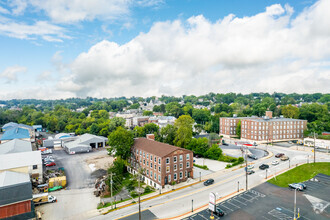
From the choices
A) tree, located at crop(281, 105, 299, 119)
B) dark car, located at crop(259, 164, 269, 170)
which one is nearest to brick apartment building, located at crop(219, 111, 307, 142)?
tree, located at crop(281, 105, 299, 119)

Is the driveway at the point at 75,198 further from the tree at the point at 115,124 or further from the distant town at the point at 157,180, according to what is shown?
the tree at the point at 115,124

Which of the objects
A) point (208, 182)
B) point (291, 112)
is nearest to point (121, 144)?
point (208, 182)

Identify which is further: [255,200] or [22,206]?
[255,200]

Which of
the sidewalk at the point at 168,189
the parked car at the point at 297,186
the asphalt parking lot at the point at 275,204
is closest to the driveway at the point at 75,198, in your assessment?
the sidewalk at the point at 168,189

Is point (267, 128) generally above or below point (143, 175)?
above

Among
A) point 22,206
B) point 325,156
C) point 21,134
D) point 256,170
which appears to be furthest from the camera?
point 21,134

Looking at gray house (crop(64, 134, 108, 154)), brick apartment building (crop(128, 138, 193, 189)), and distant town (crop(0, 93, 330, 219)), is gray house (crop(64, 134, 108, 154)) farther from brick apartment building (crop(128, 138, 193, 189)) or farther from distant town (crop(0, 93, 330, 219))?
brick apartment building (crop(128, 138, 193, 189))

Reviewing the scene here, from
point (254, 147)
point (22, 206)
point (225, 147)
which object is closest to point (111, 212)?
point (22, 206)

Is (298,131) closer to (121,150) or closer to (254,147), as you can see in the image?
(254,147)
